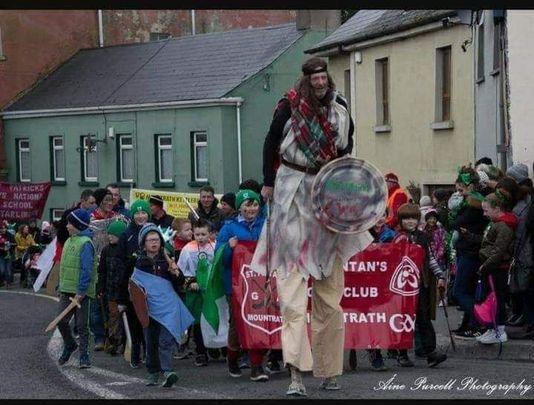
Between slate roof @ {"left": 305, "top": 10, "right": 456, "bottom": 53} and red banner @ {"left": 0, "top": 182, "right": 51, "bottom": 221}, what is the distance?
8.87 metres

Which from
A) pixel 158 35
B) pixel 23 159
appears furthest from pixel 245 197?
pixel 158 35

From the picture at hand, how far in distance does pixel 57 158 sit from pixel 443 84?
23.1 m

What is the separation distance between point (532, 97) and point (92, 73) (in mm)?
32368

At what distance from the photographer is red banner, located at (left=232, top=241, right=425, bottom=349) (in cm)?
1149

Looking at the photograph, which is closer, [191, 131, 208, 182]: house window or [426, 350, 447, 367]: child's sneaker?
[426, 350, 447, 367]: child's sneaker

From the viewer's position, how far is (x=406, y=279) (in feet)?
38.2

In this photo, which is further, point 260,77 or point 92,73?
point 92,73

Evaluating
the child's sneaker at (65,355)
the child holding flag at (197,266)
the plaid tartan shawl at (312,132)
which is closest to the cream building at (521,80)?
the child holding flag at (197,266)

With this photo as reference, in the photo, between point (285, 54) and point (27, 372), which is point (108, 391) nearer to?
point (27, 372)

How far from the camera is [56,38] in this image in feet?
162

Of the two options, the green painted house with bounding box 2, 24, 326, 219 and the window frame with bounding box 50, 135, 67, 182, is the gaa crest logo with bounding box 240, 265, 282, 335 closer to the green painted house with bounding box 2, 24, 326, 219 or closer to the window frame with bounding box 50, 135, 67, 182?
the green painted house with bounding box 2, 24, 326, 219

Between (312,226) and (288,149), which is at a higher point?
(288,149)

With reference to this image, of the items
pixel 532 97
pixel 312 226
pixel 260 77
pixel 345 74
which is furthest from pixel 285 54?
pixel 312 226

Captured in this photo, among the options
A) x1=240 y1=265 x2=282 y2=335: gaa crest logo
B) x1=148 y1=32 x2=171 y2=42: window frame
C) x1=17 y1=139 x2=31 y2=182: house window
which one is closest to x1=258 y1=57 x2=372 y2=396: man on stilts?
x1=240 y1=265 x2=282 y2=335: gaa crest logo
